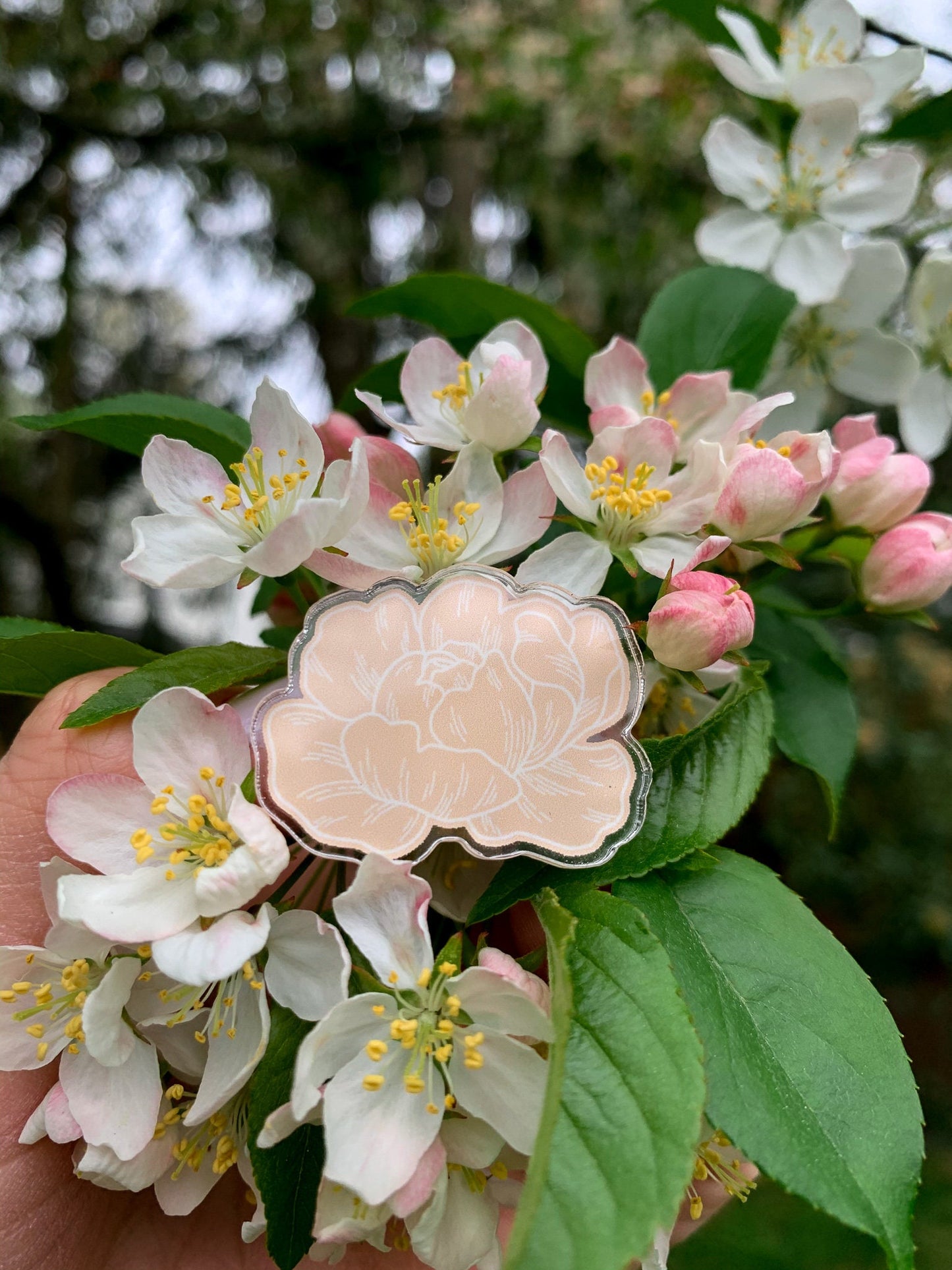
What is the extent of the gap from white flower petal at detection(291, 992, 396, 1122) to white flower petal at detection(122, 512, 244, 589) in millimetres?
247

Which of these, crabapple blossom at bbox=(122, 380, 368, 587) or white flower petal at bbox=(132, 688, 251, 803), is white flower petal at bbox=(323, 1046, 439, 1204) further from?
crabapple blossom at bbox=(122, 380, 368, 587)

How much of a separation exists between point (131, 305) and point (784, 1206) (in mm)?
3537

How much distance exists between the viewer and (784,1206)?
9.12 ft

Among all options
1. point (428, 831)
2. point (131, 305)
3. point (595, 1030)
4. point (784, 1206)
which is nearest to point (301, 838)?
point (428, 831)

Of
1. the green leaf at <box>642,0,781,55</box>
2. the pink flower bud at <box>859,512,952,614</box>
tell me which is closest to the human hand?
the pink flower bud at <box>859,512,952,614</box>

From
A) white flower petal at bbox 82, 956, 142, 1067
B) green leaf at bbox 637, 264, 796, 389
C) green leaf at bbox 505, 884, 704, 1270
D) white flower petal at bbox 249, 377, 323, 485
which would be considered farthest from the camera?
green leaf at bbox 637, 264, 796, 389

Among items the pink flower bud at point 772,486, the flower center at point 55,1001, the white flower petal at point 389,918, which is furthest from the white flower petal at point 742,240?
the flower center at point 55,1001

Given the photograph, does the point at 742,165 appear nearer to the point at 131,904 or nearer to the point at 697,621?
the point at 697,621

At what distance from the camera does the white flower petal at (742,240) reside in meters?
0.92

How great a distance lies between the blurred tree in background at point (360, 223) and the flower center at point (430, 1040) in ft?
5.92

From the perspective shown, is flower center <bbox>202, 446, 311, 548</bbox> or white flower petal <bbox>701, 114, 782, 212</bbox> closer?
flower center <bbox>202, 446, 311, 548</bbox>

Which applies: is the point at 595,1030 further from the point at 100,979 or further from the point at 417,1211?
the point at 100,979

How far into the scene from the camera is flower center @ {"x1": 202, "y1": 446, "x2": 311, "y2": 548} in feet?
1.99

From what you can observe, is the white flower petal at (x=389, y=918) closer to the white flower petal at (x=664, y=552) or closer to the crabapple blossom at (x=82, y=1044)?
the crabapple blossom at (x=82, y=1044)
